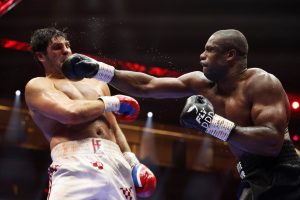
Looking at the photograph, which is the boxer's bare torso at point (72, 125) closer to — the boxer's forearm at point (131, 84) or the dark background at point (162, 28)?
the boxer's forearm at point (131, 84)

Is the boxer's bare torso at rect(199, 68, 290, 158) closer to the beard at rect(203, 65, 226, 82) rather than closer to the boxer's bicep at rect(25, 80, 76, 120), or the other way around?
the beard at rect(203, 65, 226, 82)

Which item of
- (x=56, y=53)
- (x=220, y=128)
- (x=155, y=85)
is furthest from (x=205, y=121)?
(x=56, y=53)

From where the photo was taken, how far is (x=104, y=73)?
2756 mm

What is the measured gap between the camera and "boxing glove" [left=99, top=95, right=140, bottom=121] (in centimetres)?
281

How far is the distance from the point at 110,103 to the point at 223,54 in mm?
671

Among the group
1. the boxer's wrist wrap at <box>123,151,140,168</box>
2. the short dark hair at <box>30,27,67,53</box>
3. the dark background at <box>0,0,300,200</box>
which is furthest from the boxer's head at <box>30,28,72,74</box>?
the dark background at <box>0,0,300,200</box>

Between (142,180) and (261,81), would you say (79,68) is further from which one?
(261,81)

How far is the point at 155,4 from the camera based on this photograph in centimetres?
556

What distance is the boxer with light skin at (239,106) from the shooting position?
2404 mm

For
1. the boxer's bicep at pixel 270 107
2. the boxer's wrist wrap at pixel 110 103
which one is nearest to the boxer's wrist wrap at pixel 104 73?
the boxer's wrist wrap at pixel 110 103

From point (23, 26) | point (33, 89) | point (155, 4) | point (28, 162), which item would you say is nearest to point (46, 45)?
point (33, 89)

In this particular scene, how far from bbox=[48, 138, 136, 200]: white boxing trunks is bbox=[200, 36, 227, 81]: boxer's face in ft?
2.27

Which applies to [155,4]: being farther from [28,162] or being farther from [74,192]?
[28,162]

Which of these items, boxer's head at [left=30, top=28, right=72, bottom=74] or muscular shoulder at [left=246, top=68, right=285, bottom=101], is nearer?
muscular shoulder at [left=246, top=68, right=285, bottom=101]
